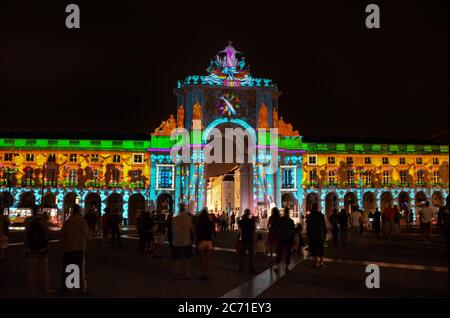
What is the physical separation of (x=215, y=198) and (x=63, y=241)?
345 feet

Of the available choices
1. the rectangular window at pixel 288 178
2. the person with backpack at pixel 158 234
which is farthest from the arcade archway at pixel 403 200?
the person with backpack at pixel 158 234

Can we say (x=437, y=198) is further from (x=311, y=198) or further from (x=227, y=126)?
(x=227, y=126)

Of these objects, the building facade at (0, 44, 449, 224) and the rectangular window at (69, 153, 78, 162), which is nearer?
the building facade at (0, 44, 449, 224)

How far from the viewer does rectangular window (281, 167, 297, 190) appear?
2734 inches

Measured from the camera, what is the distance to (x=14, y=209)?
208 ft

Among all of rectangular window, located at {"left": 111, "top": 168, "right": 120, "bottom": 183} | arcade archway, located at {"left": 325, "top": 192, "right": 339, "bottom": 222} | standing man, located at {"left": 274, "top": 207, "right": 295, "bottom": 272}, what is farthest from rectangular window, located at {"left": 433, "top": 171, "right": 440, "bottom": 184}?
standing man, located at {"left": 274, "top": 207, "right": 295, "bottom": 272}

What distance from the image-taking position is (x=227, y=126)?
6744 centimetres

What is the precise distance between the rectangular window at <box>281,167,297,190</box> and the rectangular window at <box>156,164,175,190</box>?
1518 centimetres

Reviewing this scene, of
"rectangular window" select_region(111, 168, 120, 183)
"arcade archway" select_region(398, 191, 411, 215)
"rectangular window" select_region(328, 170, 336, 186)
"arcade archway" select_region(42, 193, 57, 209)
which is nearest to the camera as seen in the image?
"arcade archway" select_region(42, 193, 57, 209)

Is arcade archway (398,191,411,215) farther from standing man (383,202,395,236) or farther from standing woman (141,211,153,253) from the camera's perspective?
standing woman (141,211,153,253)

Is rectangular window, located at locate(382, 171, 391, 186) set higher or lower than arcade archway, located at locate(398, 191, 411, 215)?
higher

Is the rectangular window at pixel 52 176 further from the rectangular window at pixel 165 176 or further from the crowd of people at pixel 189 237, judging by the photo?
the crowd of people at pixel 189 237

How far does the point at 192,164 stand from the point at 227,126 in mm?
7053

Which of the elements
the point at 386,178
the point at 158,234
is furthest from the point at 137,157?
the point at 158,234
